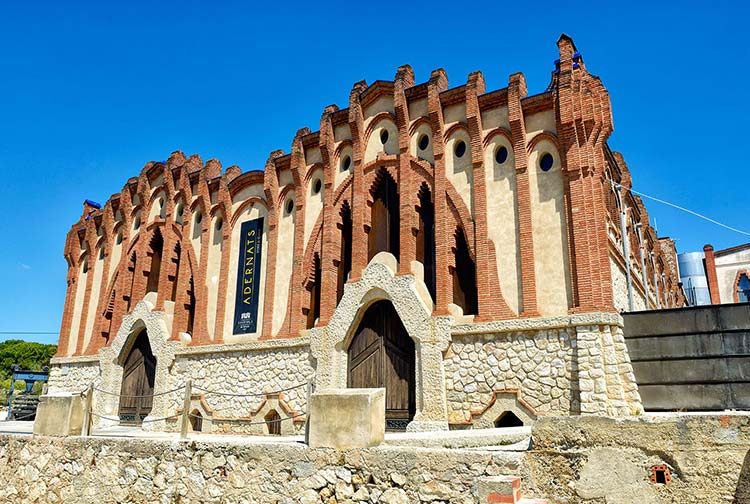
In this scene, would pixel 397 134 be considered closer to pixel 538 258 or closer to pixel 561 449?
pixel 538 258

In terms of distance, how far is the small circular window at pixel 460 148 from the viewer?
1321 centimetres

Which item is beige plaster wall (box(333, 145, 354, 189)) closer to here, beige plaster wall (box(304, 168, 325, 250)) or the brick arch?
beige plaster wall (box(304, 168, 325, 250))

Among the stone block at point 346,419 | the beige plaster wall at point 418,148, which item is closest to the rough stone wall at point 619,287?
the beige plaster wall at point 418,148

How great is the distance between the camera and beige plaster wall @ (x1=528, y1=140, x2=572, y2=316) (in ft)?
36.8

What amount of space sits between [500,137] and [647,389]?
596 cm

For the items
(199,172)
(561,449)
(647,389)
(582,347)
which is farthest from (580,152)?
(199,172)

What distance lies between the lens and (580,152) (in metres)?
11.4

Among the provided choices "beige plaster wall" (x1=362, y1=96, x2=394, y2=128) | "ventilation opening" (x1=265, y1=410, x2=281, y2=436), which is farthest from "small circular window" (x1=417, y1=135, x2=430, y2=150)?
"ventilation opening" (x1=265, y1=410, x2=281, y2=436)

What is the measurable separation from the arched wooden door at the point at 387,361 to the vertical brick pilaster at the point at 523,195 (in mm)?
2851

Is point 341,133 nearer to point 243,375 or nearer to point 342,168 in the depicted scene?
point 342,168

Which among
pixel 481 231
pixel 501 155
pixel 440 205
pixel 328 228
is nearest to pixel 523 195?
pixel 481 231

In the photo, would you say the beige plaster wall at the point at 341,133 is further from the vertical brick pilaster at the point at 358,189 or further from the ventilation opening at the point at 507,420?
the ventilation opening at the point at 507,420

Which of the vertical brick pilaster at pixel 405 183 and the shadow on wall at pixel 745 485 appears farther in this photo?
the vertical brick pilaster at pixel 405 183

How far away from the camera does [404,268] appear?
42.5ft
